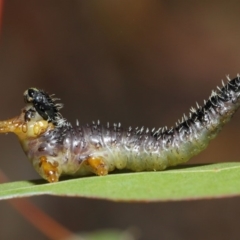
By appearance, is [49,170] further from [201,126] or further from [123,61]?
[123,61]

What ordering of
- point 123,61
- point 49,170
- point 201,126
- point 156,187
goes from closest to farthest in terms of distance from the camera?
point 156,187, point 49,170, point 201,126, point 123,61

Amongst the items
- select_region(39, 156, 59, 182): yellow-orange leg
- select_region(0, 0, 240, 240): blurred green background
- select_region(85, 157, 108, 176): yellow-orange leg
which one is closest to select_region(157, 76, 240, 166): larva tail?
select_region(85, 157, 108, 176): yellow-orange leg

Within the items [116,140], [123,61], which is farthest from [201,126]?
[123,61]

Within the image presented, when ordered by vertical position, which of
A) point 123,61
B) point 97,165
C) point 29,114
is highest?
point 29,114

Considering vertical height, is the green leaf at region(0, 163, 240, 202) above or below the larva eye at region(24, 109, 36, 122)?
below

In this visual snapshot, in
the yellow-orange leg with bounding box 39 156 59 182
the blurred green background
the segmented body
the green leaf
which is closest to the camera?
the green leaf

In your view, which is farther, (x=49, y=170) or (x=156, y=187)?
(x=49, y=170)

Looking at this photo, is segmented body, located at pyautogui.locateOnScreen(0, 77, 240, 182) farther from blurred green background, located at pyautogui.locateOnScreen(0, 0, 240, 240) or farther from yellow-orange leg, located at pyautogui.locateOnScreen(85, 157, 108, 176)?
blurred green background, located at pyautogui.locateOnScreen(0, 0, 240, 240)
